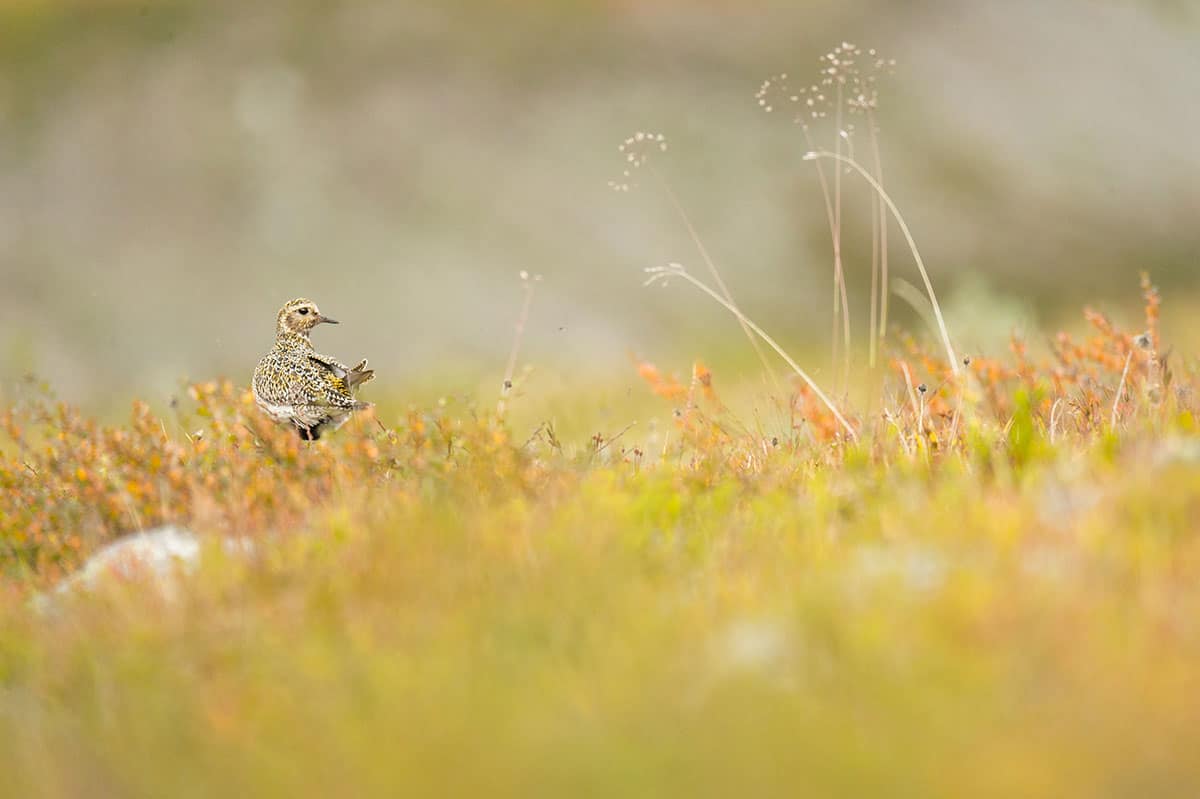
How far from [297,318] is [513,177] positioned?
14.5 meters

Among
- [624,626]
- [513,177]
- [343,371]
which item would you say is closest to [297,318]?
[343,371]

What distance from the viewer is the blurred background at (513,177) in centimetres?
1845

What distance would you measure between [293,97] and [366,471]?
51.6ft

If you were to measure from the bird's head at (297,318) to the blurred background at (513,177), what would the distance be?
10240 mm

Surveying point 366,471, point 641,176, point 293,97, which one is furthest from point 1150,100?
point 366,471

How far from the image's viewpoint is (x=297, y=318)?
6.16 m

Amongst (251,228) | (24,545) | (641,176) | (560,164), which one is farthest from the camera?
(641,176)

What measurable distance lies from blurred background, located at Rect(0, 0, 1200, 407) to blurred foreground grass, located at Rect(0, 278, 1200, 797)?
36.4 feet

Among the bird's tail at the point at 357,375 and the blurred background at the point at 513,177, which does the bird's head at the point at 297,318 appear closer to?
the bird's tail at the point at 357,375

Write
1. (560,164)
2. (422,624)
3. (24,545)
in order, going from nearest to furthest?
(422,624) < (24,545) < (560,164)

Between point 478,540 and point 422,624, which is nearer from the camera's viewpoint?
point 422,624

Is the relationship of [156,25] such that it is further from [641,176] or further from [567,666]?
[567,666]

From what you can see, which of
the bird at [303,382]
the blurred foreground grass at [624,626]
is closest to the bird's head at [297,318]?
the bird at [303,382]

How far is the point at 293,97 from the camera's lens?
789 inches
